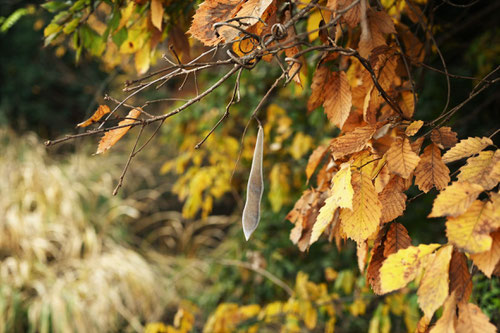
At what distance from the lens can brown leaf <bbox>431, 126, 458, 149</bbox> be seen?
0.82m

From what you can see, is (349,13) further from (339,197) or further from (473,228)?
(473,228)

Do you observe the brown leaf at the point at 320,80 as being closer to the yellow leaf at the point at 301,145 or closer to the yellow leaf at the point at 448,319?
the yellow leaf at the point at 448,319

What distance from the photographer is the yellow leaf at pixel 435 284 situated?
0.64 m

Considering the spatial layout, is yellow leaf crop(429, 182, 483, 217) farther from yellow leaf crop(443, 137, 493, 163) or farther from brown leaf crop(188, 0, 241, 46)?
brown leaf crop(188, 0, 241, 46)

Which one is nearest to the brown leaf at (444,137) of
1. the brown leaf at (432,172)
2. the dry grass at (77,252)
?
the brown leaf at (432,172)

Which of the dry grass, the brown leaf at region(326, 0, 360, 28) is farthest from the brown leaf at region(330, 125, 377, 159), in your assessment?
the dry grass

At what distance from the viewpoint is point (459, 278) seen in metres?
0.69

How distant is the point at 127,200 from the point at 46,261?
1050 millimetres

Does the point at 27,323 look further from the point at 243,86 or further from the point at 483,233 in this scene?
the point at 483,233

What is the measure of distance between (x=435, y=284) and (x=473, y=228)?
0.10 metres

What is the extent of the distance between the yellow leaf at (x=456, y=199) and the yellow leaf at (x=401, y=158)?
103mm

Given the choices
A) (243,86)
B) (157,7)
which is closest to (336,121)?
(157,7)

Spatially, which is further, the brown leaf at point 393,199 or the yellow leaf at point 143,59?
the yellow leaf at point 143,59

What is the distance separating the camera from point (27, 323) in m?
2.95
